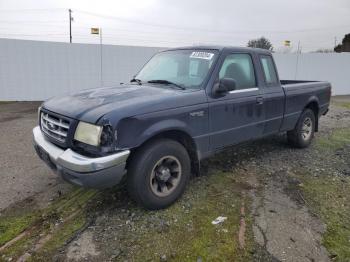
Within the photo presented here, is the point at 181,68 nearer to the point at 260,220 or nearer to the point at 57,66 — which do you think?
the point at 260,220

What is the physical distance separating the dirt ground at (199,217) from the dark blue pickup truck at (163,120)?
39 cm

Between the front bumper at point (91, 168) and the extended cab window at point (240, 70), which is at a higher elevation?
the extended cab window at point (240, 70)

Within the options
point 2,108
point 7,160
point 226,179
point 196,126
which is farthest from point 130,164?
point 2,108

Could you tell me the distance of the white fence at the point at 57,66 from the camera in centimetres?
1130

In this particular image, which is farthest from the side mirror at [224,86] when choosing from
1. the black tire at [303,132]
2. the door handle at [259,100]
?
the black tire at [303,132]

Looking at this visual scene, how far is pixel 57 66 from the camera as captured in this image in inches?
464

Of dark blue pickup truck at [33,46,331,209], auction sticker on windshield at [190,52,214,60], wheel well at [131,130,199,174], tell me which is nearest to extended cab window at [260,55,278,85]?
dark blue pickup truck at [33,46,331,209]

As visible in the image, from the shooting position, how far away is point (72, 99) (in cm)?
372

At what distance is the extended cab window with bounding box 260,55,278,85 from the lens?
5.04m

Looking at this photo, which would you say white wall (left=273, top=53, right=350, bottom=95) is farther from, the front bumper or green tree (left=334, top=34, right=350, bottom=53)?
green tree (left=334, top=34, right=350, bottom=53)

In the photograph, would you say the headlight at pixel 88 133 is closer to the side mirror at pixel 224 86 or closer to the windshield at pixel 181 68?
the windshield at pixel 181 68

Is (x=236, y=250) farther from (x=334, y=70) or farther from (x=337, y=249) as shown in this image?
(x=334, y=70)

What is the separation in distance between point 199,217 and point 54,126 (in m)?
1.94

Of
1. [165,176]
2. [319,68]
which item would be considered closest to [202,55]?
[165,176]
